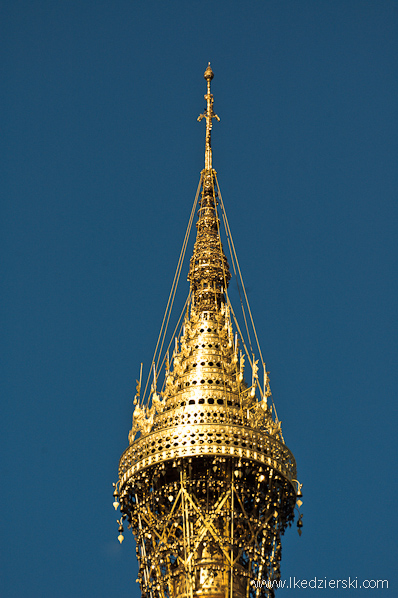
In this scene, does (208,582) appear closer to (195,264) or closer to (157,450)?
Answer: (157,450)

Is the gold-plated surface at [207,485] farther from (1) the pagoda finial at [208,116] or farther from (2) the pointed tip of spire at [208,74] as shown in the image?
(2) the pointed tip of spire at [208,74]

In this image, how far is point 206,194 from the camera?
180ft

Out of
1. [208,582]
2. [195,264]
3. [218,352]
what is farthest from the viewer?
[195,264]

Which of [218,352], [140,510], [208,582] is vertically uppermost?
[218,352]

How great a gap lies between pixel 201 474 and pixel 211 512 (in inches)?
56.2

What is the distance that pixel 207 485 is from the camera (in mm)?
44688

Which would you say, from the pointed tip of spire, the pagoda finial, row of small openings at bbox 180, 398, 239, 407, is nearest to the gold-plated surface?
row of small openings at bbox 180, 398, 239, 407

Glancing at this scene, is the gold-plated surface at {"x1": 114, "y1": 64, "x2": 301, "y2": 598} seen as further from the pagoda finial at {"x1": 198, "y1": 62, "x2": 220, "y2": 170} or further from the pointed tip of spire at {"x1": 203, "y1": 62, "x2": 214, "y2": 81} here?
the pointed tip of spire at {"x1": 203, "y1": 62, "x2": 214, "y2": 81}

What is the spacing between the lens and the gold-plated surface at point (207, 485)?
144 ft

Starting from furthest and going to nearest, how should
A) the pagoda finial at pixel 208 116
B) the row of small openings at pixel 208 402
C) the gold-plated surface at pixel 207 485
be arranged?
the pagoda finial at pixel 208 116
the row of small openings at pixel 208 402
the gold-plated surface at pixel 207 485

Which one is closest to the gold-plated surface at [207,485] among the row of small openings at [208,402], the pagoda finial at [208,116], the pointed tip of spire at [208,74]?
the row of small openings at [208,402]

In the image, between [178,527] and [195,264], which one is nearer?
[178,527]

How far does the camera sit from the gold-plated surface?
43.8 metres

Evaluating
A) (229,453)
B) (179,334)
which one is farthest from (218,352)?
(229,453)
